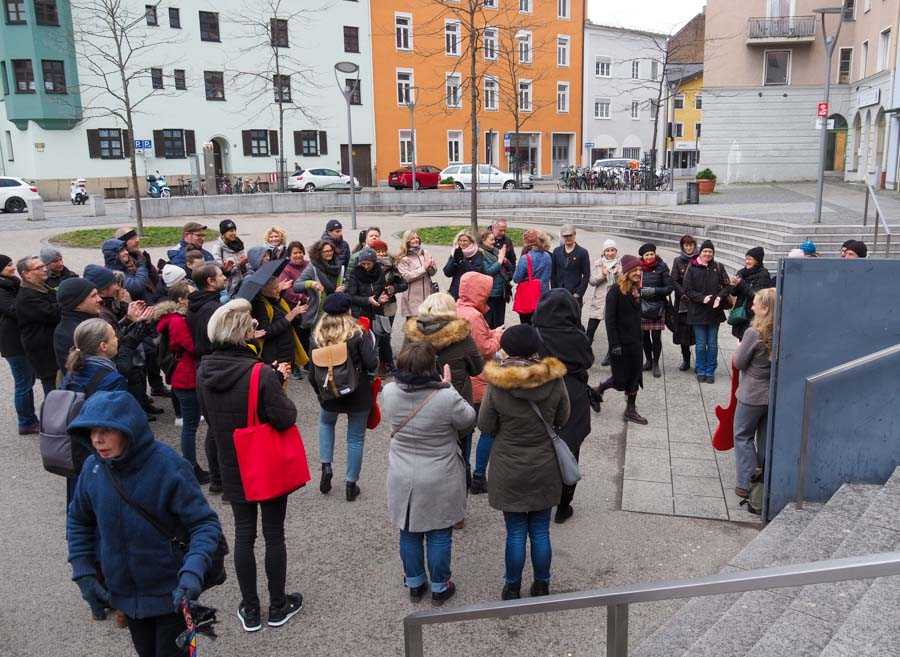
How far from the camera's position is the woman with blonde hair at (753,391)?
573cm

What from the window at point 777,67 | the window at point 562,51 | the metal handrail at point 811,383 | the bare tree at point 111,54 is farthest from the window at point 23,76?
the metal handrail at point 811,383

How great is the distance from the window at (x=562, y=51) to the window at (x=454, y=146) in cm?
924

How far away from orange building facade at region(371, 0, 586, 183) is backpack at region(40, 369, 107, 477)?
137ft

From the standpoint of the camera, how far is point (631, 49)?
56.6 meters

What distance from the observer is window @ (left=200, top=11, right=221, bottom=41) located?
137 ft

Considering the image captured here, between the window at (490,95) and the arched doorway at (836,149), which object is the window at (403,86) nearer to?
the window at (490,95)

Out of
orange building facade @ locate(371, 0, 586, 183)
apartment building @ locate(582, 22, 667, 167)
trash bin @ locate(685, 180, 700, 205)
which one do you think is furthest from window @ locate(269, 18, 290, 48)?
trash bin @ locate(685, 180, 700, 205)

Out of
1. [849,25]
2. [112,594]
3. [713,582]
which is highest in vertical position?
[849,25]

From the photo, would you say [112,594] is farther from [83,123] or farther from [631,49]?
[631,49]

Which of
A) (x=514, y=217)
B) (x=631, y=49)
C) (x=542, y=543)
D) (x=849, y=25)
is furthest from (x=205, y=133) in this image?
(x=542, y=543)

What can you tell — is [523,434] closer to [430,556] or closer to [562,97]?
[430,556]

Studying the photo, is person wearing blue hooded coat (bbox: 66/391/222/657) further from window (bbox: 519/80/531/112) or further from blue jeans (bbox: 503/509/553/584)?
window (bbox: 519/80/531/112)

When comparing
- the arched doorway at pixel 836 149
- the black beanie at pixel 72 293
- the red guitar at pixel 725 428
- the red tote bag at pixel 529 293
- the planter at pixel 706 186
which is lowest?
the red guitar at pixel 725 428

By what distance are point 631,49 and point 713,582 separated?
5980 centimetres
